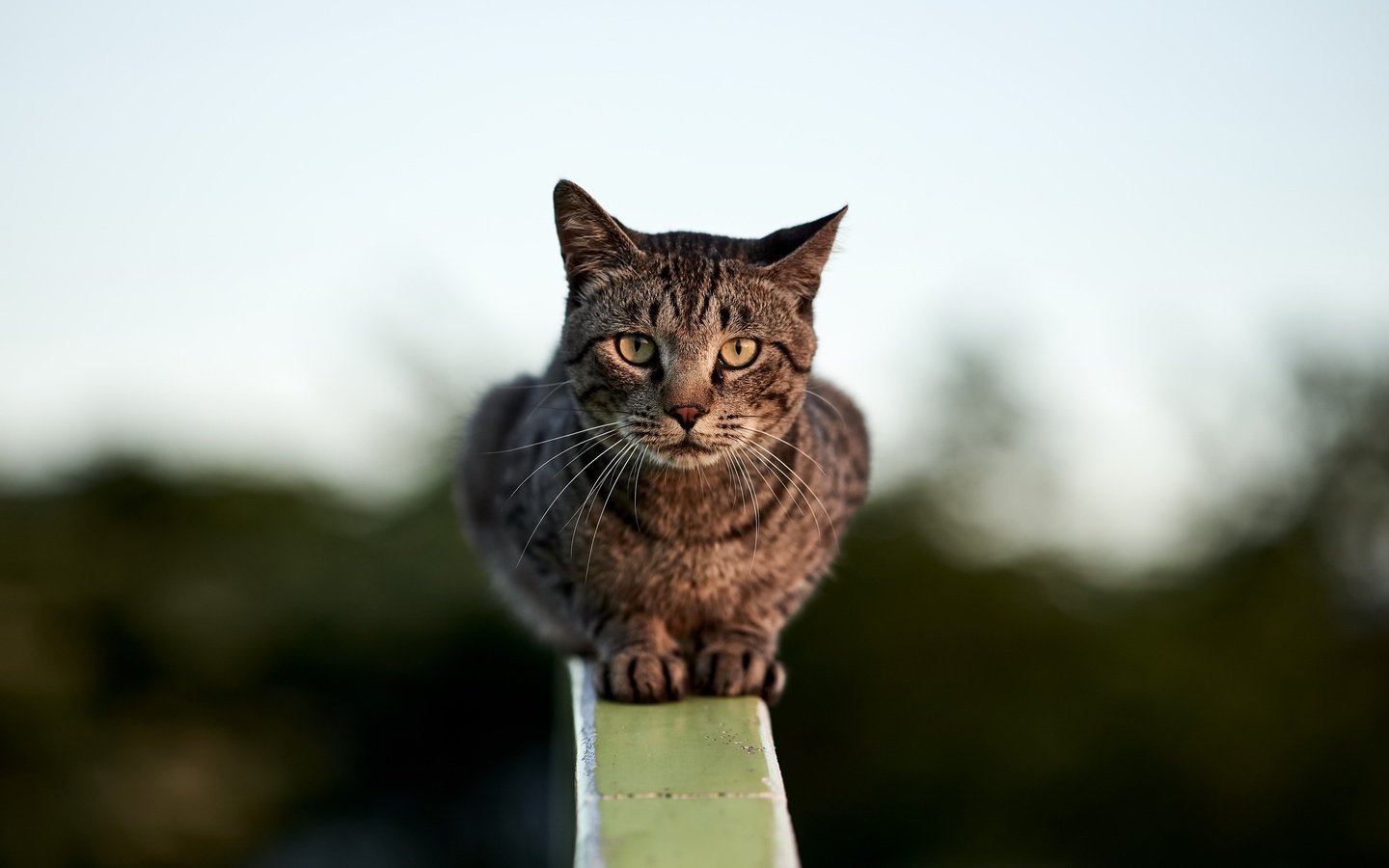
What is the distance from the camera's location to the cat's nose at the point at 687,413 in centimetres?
321

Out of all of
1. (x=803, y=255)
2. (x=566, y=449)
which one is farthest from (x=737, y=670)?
(x=803, y=255)

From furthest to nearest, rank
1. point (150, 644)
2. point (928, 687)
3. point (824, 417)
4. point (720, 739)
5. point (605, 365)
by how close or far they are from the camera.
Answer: point (928, 687)
point (150, 644)
point (824, 417)
point (605, 365)
point (720, 739)

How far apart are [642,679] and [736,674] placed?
21 cm

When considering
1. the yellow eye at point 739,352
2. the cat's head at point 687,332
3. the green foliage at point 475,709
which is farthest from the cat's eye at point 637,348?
the green foliage at point 475,709

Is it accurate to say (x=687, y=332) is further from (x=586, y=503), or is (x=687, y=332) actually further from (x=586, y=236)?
(x=586, y=503)

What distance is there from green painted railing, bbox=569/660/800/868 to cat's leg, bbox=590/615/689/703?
0.15 ft

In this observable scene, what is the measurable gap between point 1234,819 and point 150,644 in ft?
36.2

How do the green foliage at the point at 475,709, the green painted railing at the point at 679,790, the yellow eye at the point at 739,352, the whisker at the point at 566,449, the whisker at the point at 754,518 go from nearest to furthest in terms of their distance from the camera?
1. the green painted railing at the point at 679,790
2. the yellow eye at the point at 739,352
3. the whisker at the point at 566,449
4. the whisker at the point at 754,518
5. the green foliage at the point at 475,709

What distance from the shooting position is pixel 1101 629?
1745 cm

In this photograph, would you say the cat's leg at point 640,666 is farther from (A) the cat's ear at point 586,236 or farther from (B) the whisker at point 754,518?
(A) the cat's ear at point 586,236

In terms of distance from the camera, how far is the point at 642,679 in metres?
3.29

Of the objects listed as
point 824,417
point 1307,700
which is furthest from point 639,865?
point 1307,700

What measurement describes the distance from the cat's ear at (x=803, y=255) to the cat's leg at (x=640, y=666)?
840 millimetres

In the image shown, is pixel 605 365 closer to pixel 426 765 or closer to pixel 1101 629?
pixel 426 765
